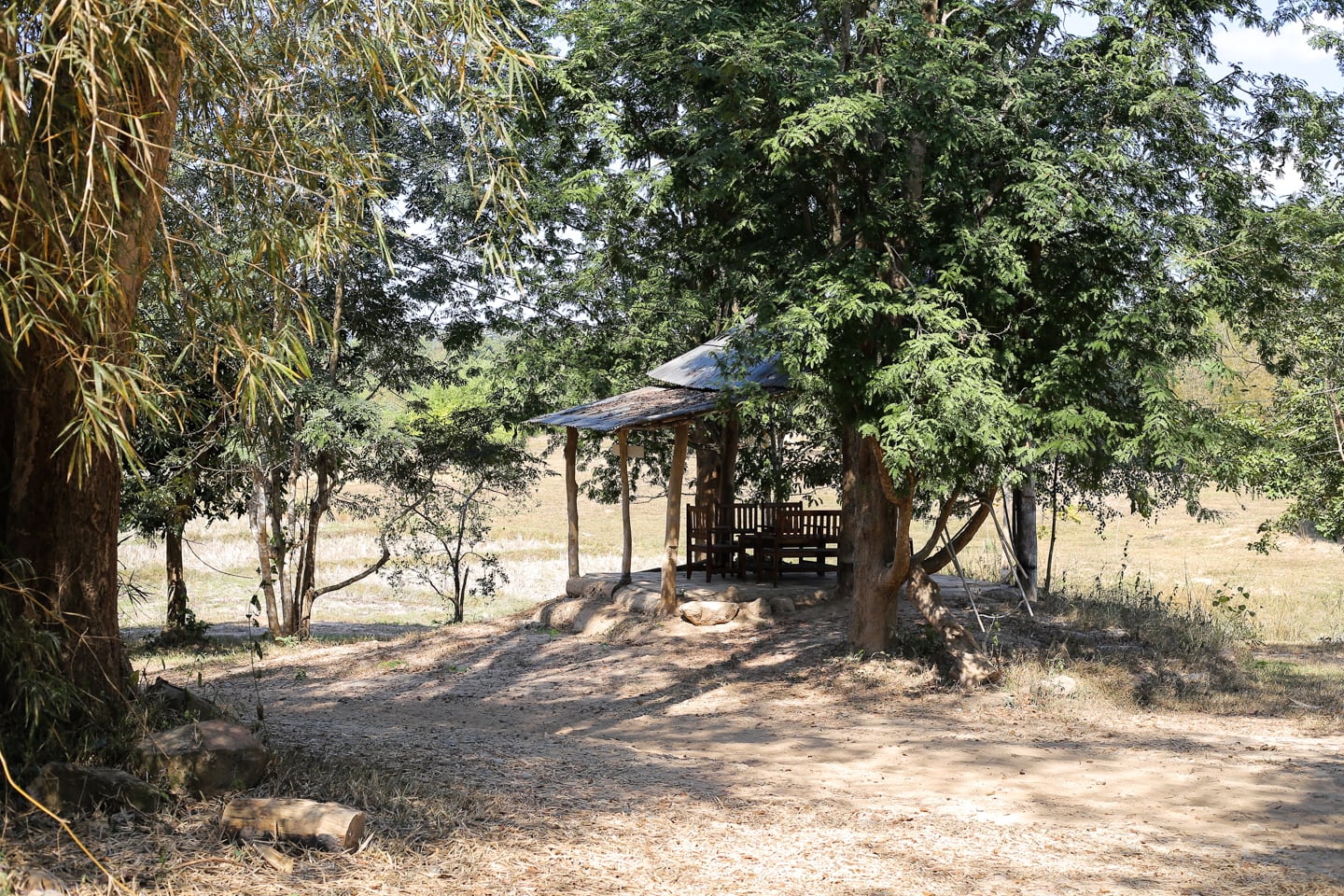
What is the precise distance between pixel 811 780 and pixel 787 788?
38 centimetres

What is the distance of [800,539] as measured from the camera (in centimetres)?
1510

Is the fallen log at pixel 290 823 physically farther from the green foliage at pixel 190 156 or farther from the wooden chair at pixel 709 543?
the wooden chair at pixel 709 543

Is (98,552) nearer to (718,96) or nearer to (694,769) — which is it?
(694,769)

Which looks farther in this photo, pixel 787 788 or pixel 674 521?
pixel 674 521

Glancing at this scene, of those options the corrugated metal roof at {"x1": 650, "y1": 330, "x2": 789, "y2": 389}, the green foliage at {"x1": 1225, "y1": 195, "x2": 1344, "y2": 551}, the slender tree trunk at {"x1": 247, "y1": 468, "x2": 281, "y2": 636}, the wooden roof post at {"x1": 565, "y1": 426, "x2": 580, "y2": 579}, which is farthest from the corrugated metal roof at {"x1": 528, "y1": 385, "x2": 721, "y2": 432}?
the green foliage at {"x1": 1225, "y1": 195, "x2": 1344, "y2": 551}

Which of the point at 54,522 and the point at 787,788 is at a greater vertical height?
the point at 54,522

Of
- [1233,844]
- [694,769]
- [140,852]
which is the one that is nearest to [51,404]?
[140,852]

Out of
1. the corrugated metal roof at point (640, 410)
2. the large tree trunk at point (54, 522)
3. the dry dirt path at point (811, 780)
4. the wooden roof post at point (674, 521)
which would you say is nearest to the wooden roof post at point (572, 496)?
the corrugated metal roof at point (640, 410)

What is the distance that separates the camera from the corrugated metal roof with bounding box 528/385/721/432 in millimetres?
13727

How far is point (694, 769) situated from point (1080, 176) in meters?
6.25

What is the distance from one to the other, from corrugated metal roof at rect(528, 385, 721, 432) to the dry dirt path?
3020mm

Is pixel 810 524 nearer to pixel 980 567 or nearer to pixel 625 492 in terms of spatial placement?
pixel 625 492

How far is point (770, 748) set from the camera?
861cm

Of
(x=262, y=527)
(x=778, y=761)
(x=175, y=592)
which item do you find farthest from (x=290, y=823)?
(x=262, y=527)
